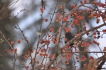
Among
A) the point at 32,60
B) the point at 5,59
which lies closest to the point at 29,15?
the point at 5,59

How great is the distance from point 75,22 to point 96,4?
40cm

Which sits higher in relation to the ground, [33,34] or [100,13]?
[33,34]

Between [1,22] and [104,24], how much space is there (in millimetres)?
9446

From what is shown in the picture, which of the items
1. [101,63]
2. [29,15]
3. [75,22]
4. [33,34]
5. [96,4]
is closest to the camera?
[101,63]

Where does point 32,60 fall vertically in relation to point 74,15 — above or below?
below

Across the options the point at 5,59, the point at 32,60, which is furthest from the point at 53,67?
the point at 5,59

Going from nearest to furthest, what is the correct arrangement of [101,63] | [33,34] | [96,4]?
1. [101,63]
2. [96,4]
3. [33,34]

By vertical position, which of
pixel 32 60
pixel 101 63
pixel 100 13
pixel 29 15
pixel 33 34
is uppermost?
pixel 29 15

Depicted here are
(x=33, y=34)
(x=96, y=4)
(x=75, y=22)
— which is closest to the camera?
(x=96, y=4)

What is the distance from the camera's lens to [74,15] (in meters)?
3.85

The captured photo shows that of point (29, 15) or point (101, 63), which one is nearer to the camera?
point (101, 63)

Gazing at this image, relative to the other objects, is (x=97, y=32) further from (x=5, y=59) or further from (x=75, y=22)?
(x=5, y=59)

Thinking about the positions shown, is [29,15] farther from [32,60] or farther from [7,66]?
[32,60]

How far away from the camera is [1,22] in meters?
12.4
